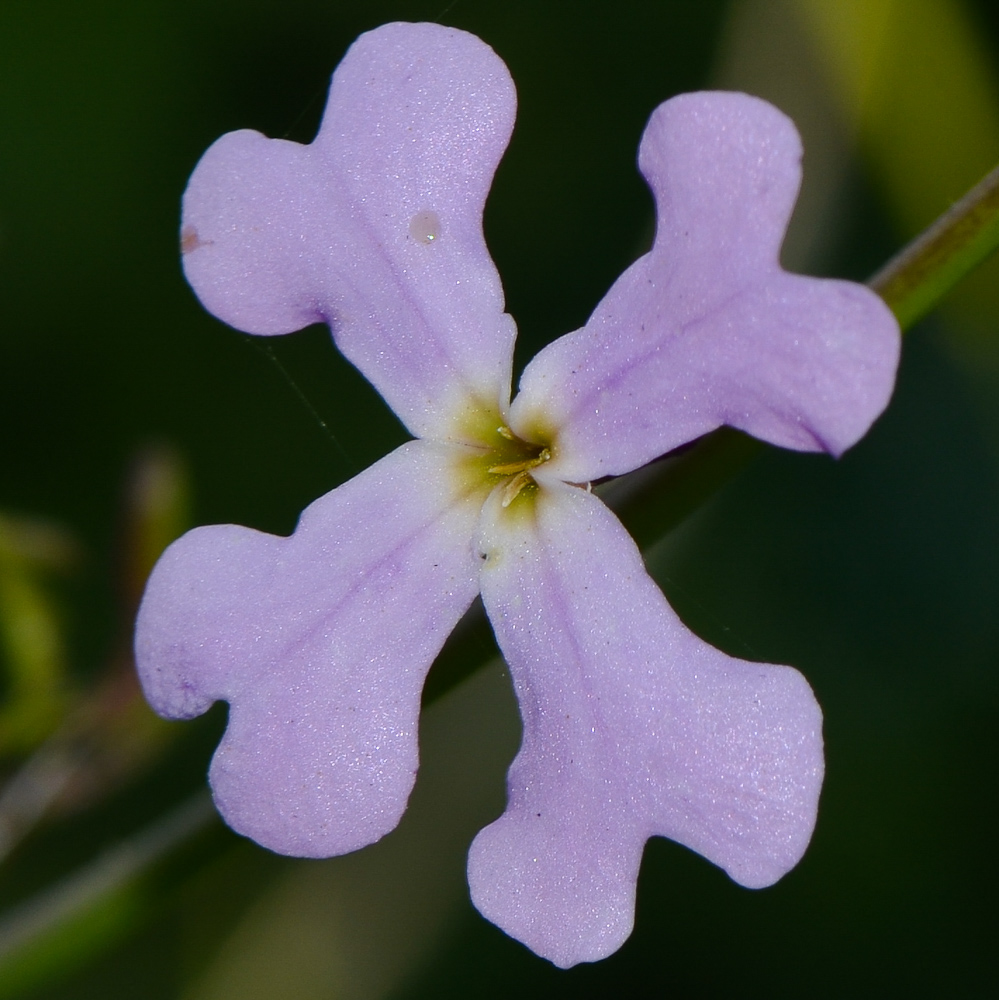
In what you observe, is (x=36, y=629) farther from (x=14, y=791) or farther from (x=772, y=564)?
(x=772, y=564)

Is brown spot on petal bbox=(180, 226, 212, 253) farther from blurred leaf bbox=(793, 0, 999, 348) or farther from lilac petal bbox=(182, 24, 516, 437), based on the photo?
blurred leaf bbox=(793, 0, 999, 348)

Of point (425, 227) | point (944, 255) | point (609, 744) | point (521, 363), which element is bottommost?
point (521, 363)

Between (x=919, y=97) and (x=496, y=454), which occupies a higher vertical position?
(x=496, y=454)

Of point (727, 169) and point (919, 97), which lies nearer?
point (727, 169)

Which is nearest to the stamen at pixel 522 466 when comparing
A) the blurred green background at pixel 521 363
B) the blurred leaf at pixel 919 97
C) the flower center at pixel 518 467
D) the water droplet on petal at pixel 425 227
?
the flower center at pixel 518 467

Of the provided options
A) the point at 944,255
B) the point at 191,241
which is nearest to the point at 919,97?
the point at 944,255

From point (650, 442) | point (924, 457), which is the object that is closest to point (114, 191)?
point (924, 457)

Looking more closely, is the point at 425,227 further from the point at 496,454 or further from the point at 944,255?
the point at 944,255
